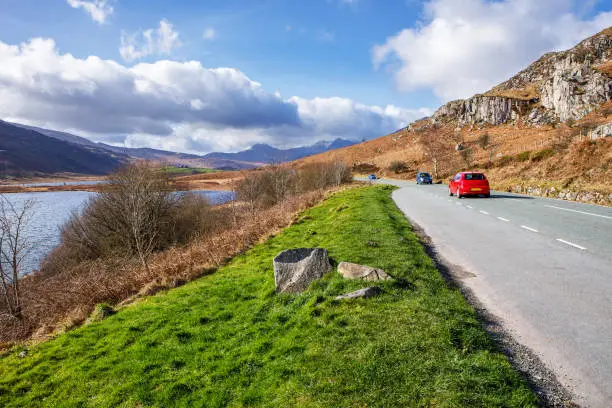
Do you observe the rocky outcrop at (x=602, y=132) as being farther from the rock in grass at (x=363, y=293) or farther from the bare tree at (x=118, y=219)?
the bare tree at (x=118, y=219)

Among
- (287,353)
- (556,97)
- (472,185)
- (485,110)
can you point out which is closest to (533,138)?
(556,97)

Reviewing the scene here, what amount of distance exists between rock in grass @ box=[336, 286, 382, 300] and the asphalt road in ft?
5.77

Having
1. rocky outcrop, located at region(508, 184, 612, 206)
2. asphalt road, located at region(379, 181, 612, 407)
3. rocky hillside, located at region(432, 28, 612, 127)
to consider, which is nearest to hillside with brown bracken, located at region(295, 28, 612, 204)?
rocky outcrop, located at region(508, 184, 612, 206)

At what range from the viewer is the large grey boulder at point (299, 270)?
705 centimetres

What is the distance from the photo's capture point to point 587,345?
13.3 feet

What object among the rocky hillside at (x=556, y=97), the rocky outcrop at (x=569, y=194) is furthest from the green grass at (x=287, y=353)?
the rocky hillside at (x=556, y=97)

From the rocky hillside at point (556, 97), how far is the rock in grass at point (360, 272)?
71185mm

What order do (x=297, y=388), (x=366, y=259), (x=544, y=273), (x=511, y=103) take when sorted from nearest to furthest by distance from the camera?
(x=297, y=388) → (x=544, y=273) → (x=366, y=259) → (x=511, y=103)

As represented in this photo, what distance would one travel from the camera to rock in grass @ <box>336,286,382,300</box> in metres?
5.82

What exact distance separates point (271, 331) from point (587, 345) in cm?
427

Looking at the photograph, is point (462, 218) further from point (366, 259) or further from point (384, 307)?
point (384, 307)

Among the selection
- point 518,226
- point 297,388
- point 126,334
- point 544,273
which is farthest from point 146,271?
point 518,226

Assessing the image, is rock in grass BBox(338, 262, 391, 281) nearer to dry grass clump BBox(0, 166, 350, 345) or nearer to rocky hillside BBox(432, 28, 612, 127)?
dry grass clump BBox(0, 166, 350, 345)

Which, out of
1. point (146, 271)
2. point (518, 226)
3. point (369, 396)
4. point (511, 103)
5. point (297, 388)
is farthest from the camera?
point (511, 103)
